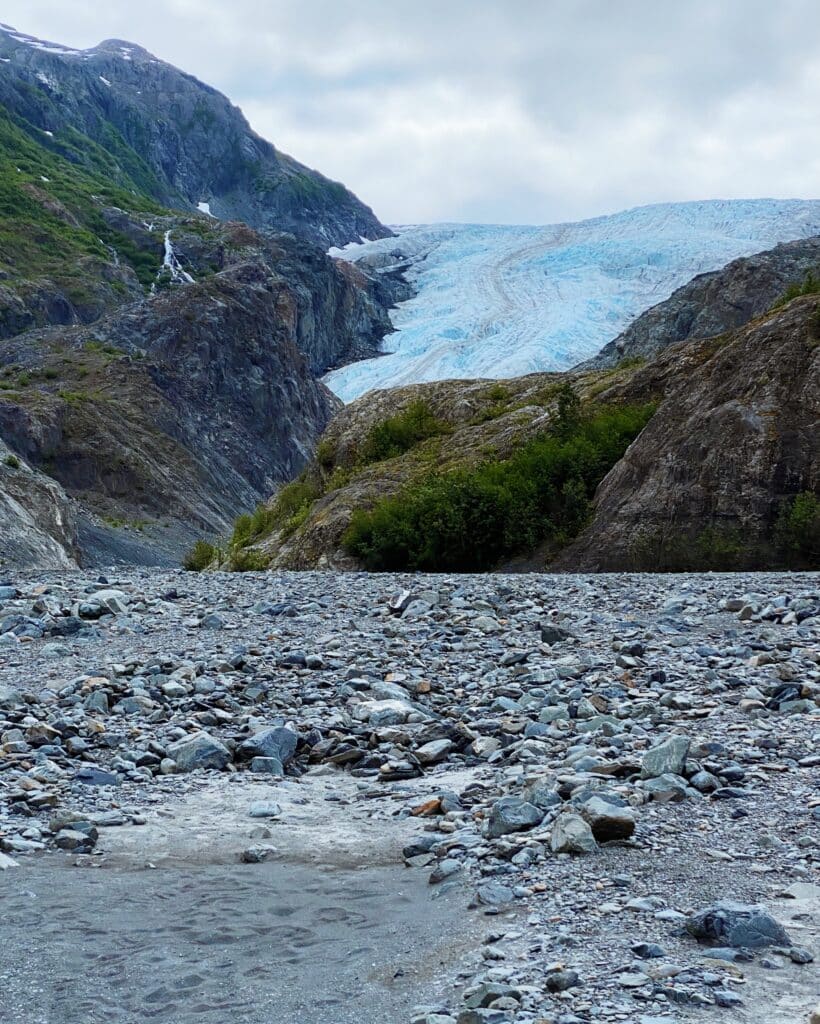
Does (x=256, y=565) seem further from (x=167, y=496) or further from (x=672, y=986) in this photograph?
(x=167, y=496)

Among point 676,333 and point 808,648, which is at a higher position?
point 676,333

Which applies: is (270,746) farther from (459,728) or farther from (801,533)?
(801,533)

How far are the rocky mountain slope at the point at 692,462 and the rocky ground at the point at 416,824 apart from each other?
6.62 m

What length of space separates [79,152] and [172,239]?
32552 millimetres

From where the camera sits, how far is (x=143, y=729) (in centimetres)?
566

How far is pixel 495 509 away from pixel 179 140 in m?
129

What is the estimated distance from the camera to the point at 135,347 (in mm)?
63062

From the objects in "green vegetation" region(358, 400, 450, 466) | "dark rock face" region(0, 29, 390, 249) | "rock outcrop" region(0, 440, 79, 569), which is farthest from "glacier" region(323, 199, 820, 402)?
"dark rock face" region(0, 29, 390, 249)

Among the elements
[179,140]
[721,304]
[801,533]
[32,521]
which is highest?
[179,140]

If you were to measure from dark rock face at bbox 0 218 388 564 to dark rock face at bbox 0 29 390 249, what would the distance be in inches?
1677

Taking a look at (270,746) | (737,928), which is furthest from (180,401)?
(737,928)

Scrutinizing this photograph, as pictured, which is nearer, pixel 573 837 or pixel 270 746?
pixel 573 837

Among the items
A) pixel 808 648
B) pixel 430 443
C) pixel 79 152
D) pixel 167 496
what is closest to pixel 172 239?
pixel 79 152

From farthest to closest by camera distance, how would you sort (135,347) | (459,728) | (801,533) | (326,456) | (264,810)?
(135,347)
(326,456)
(801,533)
(459,728)
(264,810)
